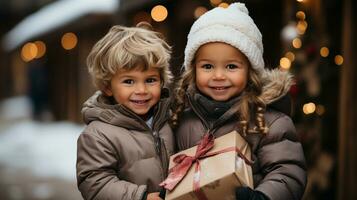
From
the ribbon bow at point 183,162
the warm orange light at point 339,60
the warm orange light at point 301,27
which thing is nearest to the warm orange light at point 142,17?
the warm orange light at point 301,27

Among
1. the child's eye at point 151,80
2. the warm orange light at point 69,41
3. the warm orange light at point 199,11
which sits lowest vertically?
the child's eye at point 151,80

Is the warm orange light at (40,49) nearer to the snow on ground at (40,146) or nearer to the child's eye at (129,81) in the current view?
the snow on ground at (40,146)

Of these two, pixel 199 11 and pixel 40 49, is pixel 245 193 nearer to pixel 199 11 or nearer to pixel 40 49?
pixel 199 11

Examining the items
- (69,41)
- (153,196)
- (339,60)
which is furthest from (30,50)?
(153,196)

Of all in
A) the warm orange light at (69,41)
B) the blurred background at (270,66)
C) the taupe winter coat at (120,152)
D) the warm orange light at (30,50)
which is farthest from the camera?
the warm orange light at (30,50)

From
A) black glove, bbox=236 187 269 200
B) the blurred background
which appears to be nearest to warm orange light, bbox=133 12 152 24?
the blurred background

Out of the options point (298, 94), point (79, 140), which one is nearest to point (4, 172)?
point (298, 94)

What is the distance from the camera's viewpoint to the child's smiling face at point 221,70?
116 inches

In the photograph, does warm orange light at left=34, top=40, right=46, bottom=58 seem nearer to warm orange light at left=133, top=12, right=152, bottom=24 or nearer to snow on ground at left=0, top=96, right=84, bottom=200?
snow on ground at left=0, top=96, right=84, bottom=200

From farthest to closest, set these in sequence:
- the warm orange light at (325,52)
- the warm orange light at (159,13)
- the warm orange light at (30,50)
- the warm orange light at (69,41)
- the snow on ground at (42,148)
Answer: the warm orange light at (30,50), the warm orange light at (69,41), the snow on ground at (42,148), the warm orange light at (159,13), the warm orange light at (325,52)

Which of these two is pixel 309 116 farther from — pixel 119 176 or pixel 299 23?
pixel 119 176

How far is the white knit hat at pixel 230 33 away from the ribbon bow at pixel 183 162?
41 cm

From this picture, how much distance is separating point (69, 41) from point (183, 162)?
13.4 meters

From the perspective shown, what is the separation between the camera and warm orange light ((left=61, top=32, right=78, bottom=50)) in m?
15.2
